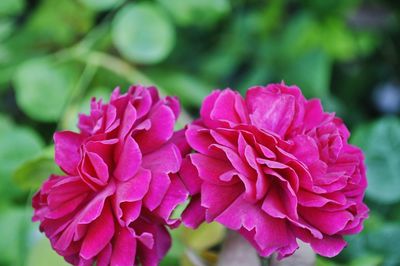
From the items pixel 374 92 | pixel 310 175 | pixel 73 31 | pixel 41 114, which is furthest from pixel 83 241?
pixel 374 92

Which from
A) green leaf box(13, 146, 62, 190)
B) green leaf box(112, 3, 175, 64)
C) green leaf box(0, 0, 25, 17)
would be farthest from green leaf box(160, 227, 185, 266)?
green leaf box(0, 0, 25, 17)

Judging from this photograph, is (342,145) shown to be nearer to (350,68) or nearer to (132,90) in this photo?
(132,90)

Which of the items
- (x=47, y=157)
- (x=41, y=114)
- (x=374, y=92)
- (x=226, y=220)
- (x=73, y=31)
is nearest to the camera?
(x=226, y=220)

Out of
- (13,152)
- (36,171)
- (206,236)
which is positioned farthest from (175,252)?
(13,152)

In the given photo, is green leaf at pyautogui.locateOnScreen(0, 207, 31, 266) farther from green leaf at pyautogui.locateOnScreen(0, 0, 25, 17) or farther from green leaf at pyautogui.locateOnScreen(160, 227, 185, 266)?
green leaf at pyautogui.locateOnScreen(0, 0, 25, 17)

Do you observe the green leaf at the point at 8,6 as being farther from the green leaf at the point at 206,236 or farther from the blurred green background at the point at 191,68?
the green leaf at the point at 206,236

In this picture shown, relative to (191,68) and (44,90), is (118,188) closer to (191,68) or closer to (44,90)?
(44,90)
